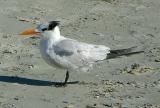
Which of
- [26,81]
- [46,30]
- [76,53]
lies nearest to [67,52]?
[76,53]

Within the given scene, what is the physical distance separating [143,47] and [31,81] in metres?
2.19

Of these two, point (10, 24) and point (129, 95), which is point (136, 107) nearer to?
point (129, 95)

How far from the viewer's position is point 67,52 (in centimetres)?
848

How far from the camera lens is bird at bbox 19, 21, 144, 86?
8445mm

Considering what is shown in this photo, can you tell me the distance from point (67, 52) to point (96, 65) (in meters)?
0.90

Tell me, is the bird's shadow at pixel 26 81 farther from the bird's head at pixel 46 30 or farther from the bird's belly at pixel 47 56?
the bird's head at pixel 46 30

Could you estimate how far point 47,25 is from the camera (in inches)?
338

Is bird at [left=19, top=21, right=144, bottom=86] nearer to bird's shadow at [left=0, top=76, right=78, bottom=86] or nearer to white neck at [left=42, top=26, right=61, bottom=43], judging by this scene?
white neck at [left=42, top=26, right=61, bottom=43]

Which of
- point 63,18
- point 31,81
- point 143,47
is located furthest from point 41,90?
point 63,18

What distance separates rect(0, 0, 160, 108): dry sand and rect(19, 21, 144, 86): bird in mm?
276

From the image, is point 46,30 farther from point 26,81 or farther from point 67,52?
point 26,81

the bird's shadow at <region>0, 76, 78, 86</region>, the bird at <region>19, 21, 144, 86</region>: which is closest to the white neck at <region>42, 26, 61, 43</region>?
the bird at <region>19, 21, 144, 86</region>

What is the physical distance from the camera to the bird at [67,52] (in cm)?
845

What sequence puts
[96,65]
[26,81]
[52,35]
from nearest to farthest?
[52,35] → [26,81] → [96,65]
